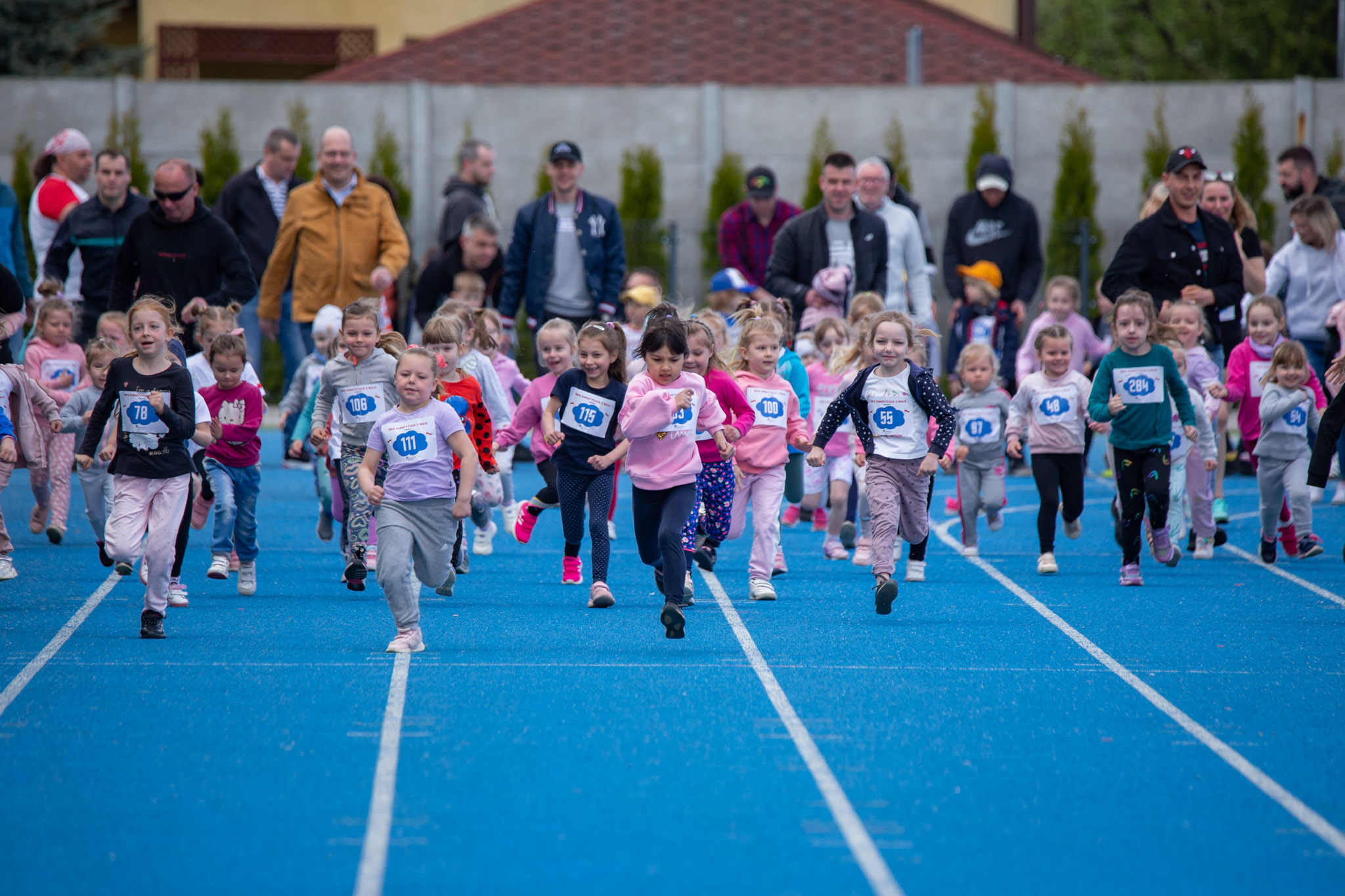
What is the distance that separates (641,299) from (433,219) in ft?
28.8

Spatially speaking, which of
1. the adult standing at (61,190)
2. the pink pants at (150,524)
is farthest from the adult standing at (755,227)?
the pink pants at (150,524)

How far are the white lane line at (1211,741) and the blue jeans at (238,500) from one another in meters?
4.39

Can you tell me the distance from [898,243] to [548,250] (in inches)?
108

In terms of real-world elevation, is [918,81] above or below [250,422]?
above

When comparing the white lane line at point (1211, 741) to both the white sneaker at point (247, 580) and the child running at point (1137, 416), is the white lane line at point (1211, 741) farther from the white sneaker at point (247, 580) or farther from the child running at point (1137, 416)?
the white sneaker at point (247, 580)

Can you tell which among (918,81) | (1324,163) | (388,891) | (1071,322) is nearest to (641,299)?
(1071,322)

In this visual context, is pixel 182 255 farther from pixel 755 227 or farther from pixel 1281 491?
pixel 1281 491

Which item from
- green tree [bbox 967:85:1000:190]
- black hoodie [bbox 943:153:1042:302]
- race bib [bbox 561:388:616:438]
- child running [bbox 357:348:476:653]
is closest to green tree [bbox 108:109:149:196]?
green tree [bbox 967:85:1000:190]

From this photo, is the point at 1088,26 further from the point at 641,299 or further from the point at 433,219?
the point at 641,299

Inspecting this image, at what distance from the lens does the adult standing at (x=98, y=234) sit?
12094 mm

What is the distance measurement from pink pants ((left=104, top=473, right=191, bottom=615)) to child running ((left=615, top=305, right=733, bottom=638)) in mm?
2275

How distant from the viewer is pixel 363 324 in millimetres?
9469

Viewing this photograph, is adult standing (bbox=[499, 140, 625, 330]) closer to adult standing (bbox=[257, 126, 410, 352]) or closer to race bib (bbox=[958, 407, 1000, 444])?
adult standing (bbox=[257, 126, 410, 352])

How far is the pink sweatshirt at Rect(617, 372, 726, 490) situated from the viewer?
8.67 metres
